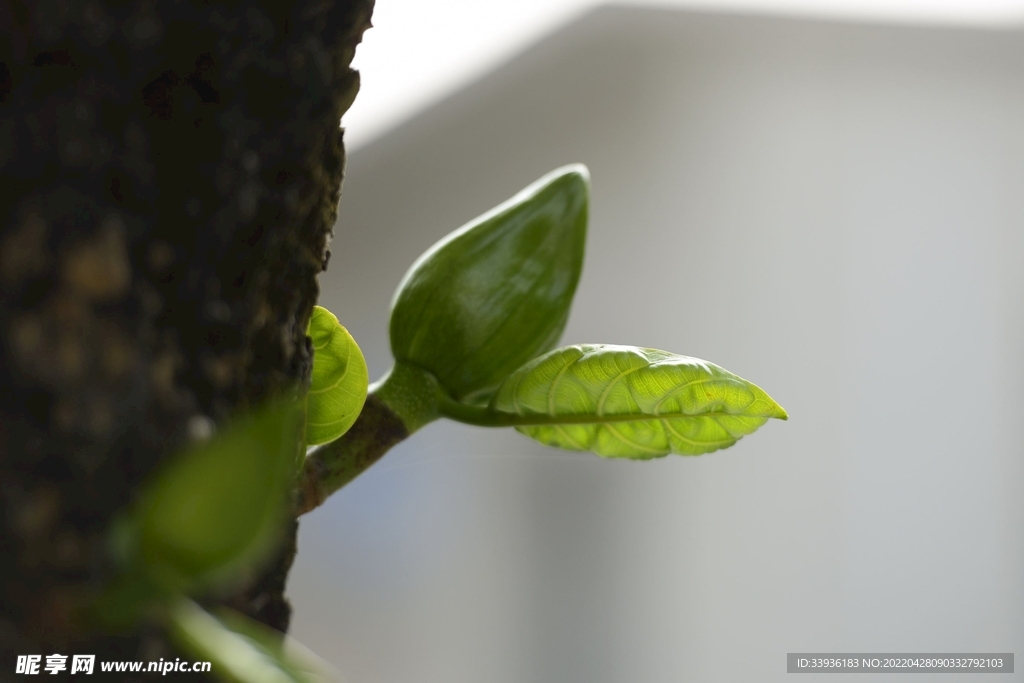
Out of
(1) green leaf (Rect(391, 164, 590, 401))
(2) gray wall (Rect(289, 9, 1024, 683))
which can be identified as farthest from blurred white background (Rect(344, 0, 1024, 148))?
(1) green leaf (Rect(391, 164, 590, 401))

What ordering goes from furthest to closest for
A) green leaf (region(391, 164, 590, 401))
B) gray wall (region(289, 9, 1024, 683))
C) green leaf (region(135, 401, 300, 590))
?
1. gray wall (region(289, 9, 1024, 683))
2. green leaf (region(391, 164, 590, 401))
3. green leaf (region(135, 401, 300, 590))

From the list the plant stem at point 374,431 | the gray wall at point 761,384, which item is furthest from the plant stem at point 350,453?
the gray wall at point 761,384

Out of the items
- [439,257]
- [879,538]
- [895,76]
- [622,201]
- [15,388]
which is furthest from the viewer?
[622,201]

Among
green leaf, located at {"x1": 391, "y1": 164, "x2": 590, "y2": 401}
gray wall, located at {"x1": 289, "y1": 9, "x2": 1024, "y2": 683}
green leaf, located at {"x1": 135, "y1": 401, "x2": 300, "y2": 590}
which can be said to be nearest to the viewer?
green leaf, located at {"x1": 135, "y1": 401, "x2": 300, "y2": 590}

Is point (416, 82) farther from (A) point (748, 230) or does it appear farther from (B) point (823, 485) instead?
(B) point (823, 485)

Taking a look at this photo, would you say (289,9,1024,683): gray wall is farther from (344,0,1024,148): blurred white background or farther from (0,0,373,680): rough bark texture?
(0,0,373,680): rough bark texture

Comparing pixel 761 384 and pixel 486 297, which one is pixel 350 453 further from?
pixel 761 384

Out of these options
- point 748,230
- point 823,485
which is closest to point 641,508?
point 823,485
